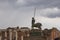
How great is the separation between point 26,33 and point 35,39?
7.09 meters

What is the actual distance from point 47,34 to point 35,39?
283 cm

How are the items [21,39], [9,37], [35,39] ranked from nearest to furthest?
1. [35,39]
2. [21,39]
3. [9,37]

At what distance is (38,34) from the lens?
3841cm

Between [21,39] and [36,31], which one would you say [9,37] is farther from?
[36,31]

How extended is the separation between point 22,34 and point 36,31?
22.4ft

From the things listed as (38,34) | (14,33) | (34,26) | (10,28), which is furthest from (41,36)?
(10,28)

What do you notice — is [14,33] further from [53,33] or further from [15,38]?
[53,33]

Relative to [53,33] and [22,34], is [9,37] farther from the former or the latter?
[53,33]

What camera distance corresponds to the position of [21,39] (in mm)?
43219

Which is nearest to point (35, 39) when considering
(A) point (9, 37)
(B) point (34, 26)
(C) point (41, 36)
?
(C) point (41, 36)

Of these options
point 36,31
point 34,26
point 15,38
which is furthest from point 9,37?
point 36,31

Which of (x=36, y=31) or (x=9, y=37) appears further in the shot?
(x=9, y=37)

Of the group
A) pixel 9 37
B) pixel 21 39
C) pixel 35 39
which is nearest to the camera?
pixel 35 39

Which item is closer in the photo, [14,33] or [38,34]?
[38,34]
